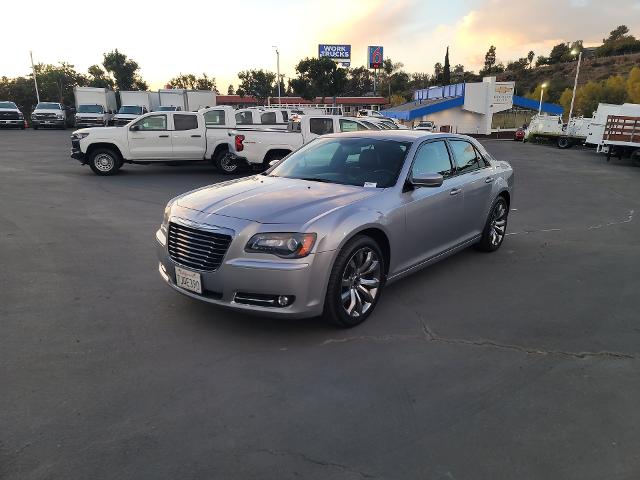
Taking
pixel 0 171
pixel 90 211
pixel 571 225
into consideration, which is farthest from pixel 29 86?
pixel 571 225

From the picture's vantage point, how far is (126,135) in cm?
1340

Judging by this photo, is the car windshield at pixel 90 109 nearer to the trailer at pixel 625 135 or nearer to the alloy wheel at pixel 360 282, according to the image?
the trailer at pixel 625 135

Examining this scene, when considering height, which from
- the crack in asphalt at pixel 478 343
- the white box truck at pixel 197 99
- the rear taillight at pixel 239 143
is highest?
the white box truck at pixel 197 99

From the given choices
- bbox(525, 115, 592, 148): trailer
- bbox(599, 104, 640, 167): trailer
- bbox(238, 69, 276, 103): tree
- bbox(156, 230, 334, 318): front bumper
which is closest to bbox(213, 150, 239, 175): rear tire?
bbox(156, 230, 334, 318): front bumper

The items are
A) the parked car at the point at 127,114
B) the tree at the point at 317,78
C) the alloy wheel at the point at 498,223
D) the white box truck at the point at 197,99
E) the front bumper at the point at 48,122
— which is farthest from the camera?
the tree at the point at 317,78

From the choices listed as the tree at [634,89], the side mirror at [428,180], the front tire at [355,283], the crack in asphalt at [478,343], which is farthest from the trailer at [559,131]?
the front tire at [355,283]

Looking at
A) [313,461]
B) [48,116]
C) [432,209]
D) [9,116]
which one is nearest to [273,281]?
[313,461]

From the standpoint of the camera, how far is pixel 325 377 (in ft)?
11.5

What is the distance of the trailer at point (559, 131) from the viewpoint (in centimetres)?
3033

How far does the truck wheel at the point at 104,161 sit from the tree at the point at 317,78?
1984 inches

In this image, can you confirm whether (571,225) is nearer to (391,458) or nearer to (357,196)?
(357,196)

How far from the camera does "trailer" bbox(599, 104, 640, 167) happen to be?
64.9ft

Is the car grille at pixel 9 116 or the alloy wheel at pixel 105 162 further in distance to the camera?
the car grille at pixel 9 116

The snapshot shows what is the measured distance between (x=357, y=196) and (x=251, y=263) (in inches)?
48.5
